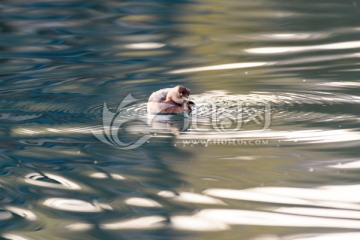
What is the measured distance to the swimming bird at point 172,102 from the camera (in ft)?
22.6

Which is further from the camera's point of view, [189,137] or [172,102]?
[172,102]

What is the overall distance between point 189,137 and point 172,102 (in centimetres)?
77

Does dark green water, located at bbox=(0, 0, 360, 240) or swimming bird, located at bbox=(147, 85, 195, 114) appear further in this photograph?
swimming bird, located at bbox=(147, 85, 195, 114)

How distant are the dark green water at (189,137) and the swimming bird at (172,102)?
0.10m

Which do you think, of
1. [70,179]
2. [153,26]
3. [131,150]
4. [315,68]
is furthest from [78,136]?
[153,26]

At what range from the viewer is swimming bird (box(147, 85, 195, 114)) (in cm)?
689

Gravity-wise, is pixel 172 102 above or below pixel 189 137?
above

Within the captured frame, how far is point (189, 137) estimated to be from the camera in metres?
6.25

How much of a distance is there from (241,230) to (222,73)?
3.88 meters

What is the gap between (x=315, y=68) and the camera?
8.38 m

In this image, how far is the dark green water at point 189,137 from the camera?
4777 mm

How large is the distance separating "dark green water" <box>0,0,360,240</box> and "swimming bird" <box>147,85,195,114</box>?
3.8 inches

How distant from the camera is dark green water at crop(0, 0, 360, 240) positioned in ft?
15.7

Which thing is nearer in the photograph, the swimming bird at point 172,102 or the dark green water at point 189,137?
the dark green water at point 189,137
